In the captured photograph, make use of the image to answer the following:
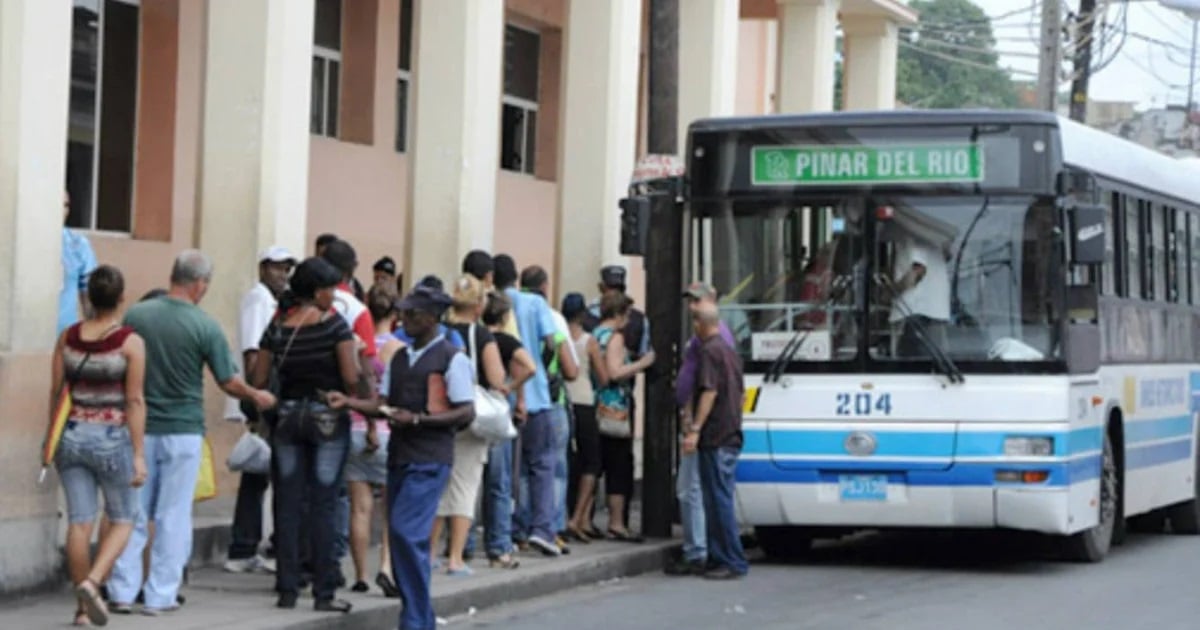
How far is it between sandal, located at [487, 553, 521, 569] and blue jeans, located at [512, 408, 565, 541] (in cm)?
72

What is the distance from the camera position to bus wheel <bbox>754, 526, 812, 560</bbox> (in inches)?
701

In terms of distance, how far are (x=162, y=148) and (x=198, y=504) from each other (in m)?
4.39

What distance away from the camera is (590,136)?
21.3 metres

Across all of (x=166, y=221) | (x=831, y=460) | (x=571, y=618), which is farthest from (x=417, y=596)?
(x=166, y=221)

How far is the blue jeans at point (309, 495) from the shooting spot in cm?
1244

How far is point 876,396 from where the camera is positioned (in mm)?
16406

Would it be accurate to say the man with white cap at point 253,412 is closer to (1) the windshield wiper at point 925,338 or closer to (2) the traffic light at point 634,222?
(2) the traffic light at point 634,222

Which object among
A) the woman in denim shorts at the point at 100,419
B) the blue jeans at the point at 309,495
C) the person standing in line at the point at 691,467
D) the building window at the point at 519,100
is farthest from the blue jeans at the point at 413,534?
the building window at the point at 519,100

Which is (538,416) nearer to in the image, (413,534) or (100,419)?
(413,534)

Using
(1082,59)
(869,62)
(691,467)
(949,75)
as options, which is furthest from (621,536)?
(949,75)

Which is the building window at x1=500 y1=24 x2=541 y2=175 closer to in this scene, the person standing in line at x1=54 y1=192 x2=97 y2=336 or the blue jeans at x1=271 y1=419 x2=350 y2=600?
the person standing in line at x1=54 y1=192 x2=97 y2=336

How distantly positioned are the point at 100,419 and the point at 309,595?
2037 mm

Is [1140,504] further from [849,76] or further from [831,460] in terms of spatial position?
[849,76]

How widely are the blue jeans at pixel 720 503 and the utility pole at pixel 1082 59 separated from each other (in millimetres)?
21477
